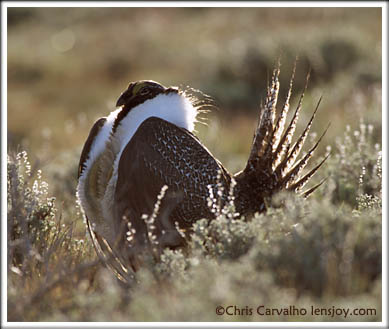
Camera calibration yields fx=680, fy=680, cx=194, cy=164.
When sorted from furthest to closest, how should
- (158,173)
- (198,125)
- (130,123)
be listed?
(198,125), (130,123), (158,173)

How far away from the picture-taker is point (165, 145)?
10.8 ft

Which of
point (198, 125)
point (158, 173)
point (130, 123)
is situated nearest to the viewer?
point (158, 173)

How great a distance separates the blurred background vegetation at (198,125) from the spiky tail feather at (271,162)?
20cm

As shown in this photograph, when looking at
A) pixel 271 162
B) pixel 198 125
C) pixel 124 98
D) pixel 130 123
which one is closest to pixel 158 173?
pixel 130 123

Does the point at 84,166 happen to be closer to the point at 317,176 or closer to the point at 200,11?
the point at 317,176

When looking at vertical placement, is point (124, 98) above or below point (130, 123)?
above

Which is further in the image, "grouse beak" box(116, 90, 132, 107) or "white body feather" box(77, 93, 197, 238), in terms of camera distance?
"grouse beak" box(116, 90, 132, 107)

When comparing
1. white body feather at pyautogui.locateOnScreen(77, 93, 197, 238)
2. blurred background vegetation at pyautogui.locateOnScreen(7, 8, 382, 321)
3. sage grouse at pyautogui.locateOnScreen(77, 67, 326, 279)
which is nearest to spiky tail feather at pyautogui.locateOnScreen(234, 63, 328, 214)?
sage grouse at pyautogui.locateOnScreen(77, 67, 326, 279)

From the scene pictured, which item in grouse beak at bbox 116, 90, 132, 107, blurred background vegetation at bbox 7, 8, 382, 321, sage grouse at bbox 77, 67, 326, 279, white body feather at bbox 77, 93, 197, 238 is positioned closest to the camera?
blurred background vegetation at bbox 7, 8, 382, 321

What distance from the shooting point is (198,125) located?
861 cm

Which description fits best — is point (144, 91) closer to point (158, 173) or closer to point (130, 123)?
point (130, 123)

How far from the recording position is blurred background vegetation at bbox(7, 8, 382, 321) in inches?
101

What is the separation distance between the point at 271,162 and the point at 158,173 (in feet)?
2.26

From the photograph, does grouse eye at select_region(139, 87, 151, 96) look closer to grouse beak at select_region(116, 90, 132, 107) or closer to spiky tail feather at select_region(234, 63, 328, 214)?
grouse beak at select_region(116, 90, 132, 107)
